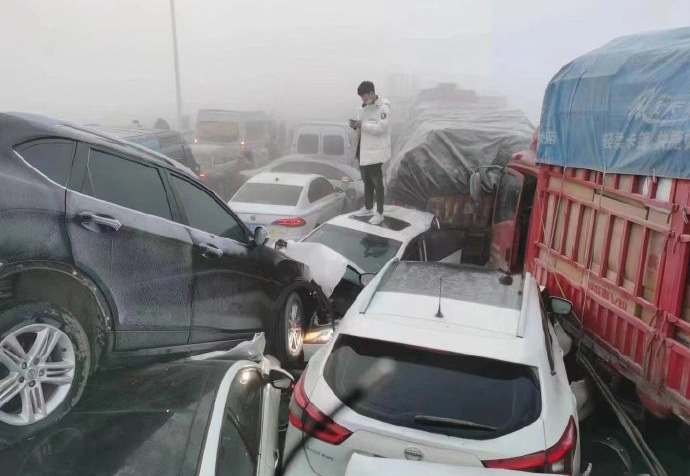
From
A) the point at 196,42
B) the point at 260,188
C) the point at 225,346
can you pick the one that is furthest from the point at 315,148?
the point at 196,42

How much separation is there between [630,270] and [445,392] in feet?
7.60

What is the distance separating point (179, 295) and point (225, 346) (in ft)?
2.06

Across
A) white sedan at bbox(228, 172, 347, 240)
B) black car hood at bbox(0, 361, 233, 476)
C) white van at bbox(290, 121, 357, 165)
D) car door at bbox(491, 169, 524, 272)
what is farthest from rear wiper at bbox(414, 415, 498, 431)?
white van at bbox(290, 121, 357, 165)

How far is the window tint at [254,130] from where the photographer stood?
17.8 meters

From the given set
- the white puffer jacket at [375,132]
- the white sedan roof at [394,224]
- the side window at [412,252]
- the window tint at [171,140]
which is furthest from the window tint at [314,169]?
the side window at [412,252]

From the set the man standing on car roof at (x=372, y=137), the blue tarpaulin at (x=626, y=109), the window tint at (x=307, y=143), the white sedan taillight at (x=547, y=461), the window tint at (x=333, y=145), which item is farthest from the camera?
the window tint at (x=307, y=143)

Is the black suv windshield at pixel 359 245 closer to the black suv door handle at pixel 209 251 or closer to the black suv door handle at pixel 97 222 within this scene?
the black suv door handle at pixel 209 251

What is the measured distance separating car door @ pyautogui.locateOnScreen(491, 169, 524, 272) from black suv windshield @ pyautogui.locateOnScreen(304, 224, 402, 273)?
1.36 m

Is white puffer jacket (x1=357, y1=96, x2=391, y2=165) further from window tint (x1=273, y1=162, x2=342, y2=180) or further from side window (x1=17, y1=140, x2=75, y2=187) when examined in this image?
side window (x1=17, y1=140, x2=75, y2=187)

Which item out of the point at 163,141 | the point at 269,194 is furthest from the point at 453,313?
the point at 163,141

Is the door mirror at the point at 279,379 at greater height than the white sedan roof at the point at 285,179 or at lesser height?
lesser

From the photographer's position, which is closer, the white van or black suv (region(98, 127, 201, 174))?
black suv (region(98, 127, 201, 174))

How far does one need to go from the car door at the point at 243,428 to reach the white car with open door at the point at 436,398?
0.16 m

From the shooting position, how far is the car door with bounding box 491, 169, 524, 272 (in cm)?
735
